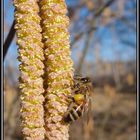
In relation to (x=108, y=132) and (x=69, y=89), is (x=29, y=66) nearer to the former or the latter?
(x=69, y=89)

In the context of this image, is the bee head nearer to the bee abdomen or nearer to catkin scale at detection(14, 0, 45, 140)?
the bee abdomen

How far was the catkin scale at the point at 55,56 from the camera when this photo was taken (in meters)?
0.80

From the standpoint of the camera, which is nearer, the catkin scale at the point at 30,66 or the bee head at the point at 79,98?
the catkin scale at the point at 30,66

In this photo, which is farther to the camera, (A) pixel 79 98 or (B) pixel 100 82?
(B) pixel 100 82

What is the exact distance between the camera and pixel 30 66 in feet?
2.60

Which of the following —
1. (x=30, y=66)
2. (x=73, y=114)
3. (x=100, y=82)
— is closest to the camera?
(x=30, y=66)

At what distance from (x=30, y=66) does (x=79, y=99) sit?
226mm

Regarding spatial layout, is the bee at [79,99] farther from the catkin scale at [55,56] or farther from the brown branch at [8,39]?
the brown branch at [8,39]

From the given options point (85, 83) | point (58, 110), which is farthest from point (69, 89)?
point (85, 83)

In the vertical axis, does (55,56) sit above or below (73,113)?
above

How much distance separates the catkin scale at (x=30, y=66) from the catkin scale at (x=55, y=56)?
0.02 meters

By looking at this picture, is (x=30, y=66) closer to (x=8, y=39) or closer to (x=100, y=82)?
(x=8, y=39)

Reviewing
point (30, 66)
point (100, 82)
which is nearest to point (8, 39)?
point (30, 66)

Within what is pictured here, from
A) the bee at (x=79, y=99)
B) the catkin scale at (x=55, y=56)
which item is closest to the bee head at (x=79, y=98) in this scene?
the bee at (x=79, y=99)
